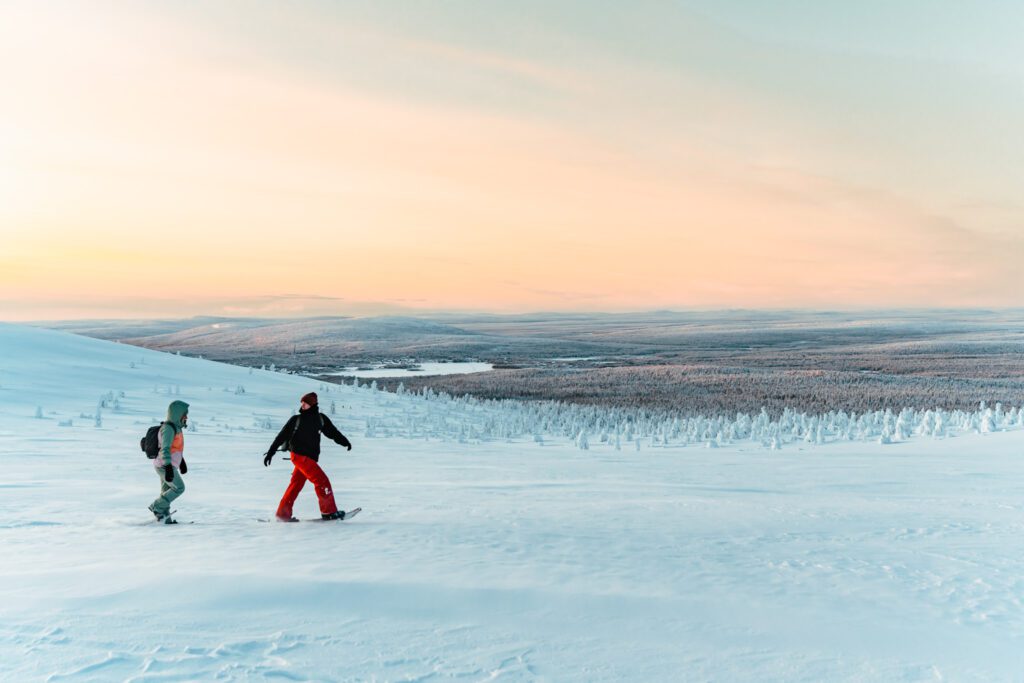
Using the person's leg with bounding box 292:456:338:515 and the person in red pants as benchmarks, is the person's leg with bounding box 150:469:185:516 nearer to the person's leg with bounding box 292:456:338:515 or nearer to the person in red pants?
the person in red pants

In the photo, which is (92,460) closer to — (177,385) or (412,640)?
(412,640)

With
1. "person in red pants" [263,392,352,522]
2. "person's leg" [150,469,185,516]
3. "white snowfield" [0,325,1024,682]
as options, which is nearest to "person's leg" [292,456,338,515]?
"person in red pants" [263,392,352,522]

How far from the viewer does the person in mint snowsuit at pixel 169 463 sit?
8453mm

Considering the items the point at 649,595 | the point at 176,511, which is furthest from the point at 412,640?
the point at 176,511

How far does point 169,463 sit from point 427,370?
64988 millimetres

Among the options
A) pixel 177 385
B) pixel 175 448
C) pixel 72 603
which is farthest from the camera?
pixel 177 385

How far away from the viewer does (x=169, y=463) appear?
8.60m

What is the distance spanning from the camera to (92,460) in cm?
1290

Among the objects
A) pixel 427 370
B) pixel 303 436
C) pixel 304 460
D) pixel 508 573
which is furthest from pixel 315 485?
pixel 427 370

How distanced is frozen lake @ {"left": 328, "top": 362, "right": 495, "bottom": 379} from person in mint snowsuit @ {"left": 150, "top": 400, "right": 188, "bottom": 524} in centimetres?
5655

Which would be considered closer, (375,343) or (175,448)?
(175,448)

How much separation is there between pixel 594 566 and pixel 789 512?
13.6 ft

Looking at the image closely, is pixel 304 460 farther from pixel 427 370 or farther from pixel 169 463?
pixel 427 370

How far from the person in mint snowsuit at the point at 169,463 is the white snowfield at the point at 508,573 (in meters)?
0.28
